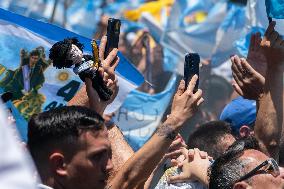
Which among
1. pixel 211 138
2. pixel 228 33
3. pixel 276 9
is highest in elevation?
pixel 276 9

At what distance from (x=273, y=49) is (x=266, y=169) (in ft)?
2.08

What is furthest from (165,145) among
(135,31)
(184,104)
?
(135,31)

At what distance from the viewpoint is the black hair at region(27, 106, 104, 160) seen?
8.40 ft

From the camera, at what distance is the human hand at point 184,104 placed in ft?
10.0

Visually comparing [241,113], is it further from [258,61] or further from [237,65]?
[237,65]

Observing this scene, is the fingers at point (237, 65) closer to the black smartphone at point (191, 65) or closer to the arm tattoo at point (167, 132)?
the black smartphone at point (191, 65)

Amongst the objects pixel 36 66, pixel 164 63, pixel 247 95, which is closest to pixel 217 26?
pixel 164 63

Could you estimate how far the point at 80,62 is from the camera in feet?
10.5

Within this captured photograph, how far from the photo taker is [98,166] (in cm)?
256

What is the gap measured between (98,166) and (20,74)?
225 centimetres

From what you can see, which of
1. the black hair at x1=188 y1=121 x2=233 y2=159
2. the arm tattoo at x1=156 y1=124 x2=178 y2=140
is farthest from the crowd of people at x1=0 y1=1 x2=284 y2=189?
the black hair at x1=188 y1=121 x2=233 y2=159

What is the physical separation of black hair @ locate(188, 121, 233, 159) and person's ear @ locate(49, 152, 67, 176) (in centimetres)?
228

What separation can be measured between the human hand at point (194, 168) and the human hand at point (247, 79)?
1.22 feet

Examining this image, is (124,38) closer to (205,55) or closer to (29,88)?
(205,55)
